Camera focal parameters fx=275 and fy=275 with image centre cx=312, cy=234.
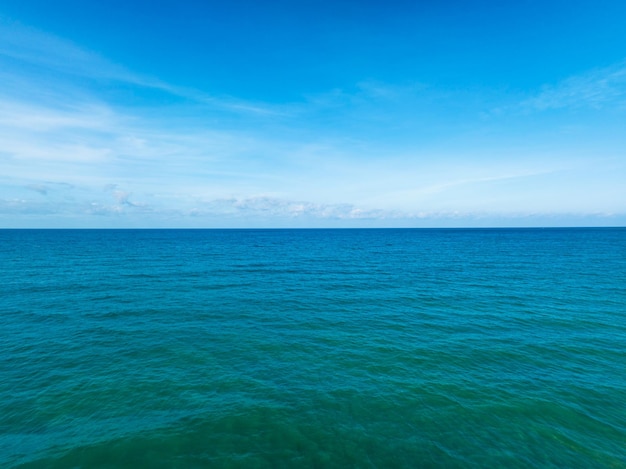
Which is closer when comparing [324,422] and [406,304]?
[324,422]

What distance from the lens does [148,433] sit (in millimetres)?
13047

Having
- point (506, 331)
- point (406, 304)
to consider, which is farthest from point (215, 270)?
point (506, 331)

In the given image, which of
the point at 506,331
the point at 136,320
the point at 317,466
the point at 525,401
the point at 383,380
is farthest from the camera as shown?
the point at 136,320

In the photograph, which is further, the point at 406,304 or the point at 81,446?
the point at 406,304

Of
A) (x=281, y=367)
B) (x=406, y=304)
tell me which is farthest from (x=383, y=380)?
(x=406, y=304)

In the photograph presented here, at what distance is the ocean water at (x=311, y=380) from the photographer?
487 inches

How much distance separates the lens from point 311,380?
17562 mm

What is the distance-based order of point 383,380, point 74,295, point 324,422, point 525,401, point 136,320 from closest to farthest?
1. point 324,422
2. point 525,401
3. point 383,380
4. point 136,320
5. point 74,295

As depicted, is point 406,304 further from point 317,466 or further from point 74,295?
point 74,295

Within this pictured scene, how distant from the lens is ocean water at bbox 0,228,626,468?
487 inches

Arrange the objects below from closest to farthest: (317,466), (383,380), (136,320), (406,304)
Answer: (317,466) < (383,380) < (136,320) < (406,304)

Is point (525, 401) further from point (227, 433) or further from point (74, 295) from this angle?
point (74, 295)

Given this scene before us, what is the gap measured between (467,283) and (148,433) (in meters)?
44.8

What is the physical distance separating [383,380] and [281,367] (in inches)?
269
